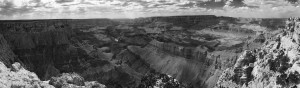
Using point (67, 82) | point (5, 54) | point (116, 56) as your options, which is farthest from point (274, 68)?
point (116, 56)

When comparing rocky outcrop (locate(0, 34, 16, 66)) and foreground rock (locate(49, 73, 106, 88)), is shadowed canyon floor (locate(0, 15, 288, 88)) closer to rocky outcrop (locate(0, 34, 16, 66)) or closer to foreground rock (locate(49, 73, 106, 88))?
rocky outcrop (locate(0, 34, 16, 66))

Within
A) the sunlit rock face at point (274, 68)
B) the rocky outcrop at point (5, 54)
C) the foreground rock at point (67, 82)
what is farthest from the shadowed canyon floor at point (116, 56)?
the foreground rock at point (67, 82)

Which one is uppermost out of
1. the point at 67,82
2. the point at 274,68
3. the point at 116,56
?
the point at 274,68

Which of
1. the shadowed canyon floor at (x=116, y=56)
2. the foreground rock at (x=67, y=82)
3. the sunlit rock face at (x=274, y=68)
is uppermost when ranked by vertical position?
the sunlit rock face at (x=274, y=68)

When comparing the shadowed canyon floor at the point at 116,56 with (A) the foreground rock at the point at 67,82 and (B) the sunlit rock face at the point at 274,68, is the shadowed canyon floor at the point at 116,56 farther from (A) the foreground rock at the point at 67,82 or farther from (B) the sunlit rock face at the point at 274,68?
(A) the foreground rock at the point at 67,82

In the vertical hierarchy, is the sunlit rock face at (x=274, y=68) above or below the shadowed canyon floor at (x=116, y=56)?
above

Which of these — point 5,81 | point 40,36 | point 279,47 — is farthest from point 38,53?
point 279,47

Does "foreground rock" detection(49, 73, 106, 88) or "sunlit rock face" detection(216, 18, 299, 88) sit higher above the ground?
"sunlit rock face" detection(216, 18, 299, 88)

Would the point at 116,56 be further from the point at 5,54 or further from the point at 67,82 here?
the point at 67,82

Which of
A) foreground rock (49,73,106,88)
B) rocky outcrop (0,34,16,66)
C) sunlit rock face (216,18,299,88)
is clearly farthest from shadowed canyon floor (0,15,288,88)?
foreground rock (49,73,106,88)
